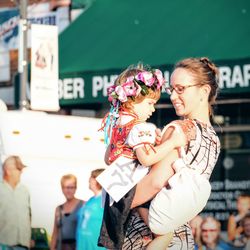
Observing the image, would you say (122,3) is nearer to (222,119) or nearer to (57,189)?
(222,119)

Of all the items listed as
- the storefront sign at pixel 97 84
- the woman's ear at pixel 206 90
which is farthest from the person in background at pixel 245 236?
the woman's ear at pixel 206 90

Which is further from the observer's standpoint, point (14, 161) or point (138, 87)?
point (14, 161)

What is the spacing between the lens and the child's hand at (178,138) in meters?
4.52

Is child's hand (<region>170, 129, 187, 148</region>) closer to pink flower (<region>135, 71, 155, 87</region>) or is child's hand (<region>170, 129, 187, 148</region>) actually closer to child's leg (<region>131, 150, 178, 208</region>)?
child's leg (<region>131, 150, 178, 208</region>)

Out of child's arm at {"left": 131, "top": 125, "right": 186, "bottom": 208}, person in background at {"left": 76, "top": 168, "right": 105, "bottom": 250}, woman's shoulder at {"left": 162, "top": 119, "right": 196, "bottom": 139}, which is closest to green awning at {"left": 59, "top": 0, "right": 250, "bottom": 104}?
person in background at {"left": 76, "top": 168, "right": 105, "bottom": 250}

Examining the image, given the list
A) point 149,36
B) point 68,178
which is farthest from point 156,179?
point 149,36

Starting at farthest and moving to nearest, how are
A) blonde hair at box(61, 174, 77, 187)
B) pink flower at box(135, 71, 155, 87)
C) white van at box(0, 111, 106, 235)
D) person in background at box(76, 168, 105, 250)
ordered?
blonde hair at box(61, 174, 77, 187), white van at box(0, 111, 106, 235), person in background at box(76, 168, 105, 250), pink flower at box(135, 71, 155, 87)

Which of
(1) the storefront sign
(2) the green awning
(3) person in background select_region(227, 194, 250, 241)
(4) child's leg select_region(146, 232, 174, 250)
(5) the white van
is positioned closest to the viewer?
(4) child's leg select_region(146, 232, 174, 250)

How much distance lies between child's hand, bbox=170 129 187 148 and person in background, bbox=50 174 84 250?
5.68 metres

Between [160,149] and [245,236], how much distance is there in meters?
8.94

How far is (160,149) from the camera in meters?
4.52

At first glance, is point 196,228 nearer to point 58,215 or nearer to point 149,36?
point 58,215

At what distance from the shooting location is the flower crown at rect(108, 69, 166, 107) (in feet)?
15.8

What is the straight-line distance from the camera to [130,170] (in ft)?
15.3
